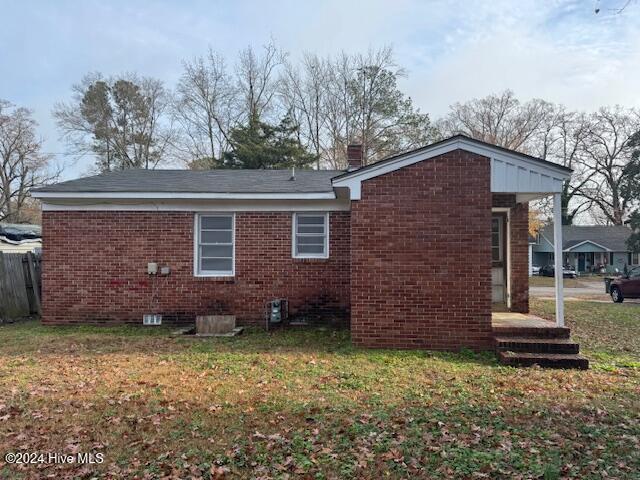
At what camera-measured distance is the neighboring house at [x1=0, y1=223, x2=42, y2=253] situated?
44.6ft

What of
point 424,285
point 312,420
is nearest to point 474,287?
point 424,285

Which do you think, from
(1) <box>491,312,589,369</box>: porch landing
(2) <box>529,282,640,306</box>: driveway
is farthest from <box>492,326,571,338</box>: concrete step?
(2) <box>529,282,640,306</box>: driveway

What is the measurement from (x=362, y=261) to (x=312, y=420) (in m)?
3.63

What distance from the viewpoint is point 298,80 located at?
31.0m

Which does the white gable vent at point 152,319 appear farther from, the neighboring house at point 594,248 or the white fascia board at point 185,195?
the neighboring house at point 594,248

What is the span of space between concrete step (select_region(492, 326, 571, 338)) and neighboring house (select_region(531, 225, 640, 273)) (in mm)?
42113

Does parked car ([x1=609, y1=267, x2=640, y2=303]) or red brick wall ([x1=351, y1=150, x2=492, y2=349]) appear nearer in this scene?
red brick wall ([x1=351, y1=150, x2=492, y2=349])

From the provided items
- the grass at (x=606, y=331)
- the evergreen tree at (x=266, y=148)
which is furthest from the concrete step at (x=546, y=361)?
the evergreen tree at (x=266, y=148)

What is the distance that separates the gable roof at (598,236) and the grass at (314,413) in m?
43.6

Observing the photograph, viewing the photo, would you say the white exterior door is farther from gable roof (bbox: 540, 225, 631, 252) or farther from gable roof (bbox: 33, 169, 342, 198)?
gable roof (bbox: 540, 225, 631, 252)

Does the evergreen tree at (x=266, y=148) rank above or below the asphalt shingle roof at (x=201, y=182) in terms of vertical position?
above

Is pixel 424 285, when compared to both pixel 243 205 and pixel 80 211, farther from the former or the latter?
pixel 80 211

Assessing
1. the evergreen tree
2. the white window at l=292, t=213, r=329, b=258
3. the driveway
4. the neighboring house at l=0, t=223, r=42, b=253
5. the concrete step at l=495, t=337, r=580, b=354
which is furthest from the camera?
the evergreen tree

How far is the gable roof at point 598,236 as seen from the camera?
4550 centimetres
